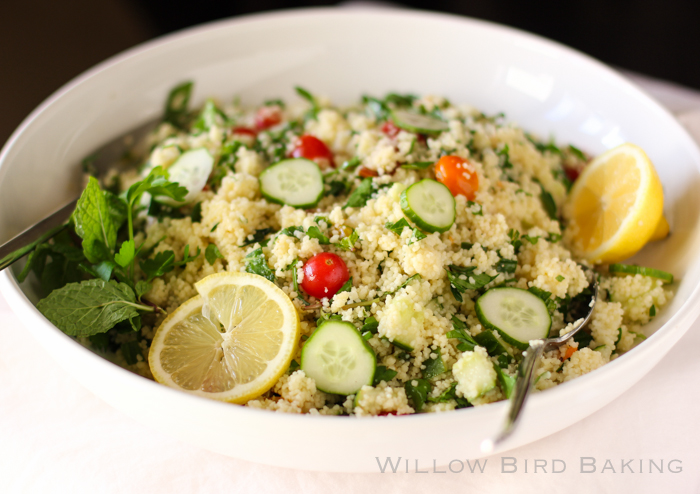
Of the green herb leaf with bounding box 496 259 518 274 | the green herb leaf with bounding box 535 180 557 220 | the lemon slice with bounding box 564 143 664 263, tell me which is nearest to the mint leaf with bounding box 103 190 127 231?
the green herb leaf with bounding box 496 259 518 274

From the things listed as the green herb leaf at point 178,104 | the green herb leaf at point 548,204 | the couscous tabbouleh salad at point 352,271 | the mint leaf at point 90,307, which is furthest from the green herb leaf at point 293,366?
the green herb leaf at point 178,104

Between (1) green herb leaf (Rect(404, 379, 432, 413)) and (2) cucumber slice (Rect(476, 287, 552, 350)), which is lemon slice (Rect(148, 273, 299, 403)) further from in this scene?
(2) cucumber slice (Rect(476, 287, 552, 350))

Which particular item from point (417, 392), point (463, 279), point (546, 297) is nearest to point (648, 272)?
point (546, 297)

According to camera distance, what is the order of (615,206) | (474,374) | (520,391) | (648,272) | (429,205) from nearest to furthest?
1. (520,391)
2. (474,374)
3. (429,205)
4. (648,272)
5. (615,206)

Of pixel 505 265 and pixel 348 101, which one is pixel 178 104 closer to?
pixel 348 101

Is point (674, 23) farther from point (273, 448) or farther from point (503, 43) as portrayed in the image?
point (273, 448)

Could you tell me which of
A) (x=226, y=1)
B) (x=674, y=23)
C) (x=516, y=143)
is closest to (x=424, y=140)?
(x=516, y=143)
